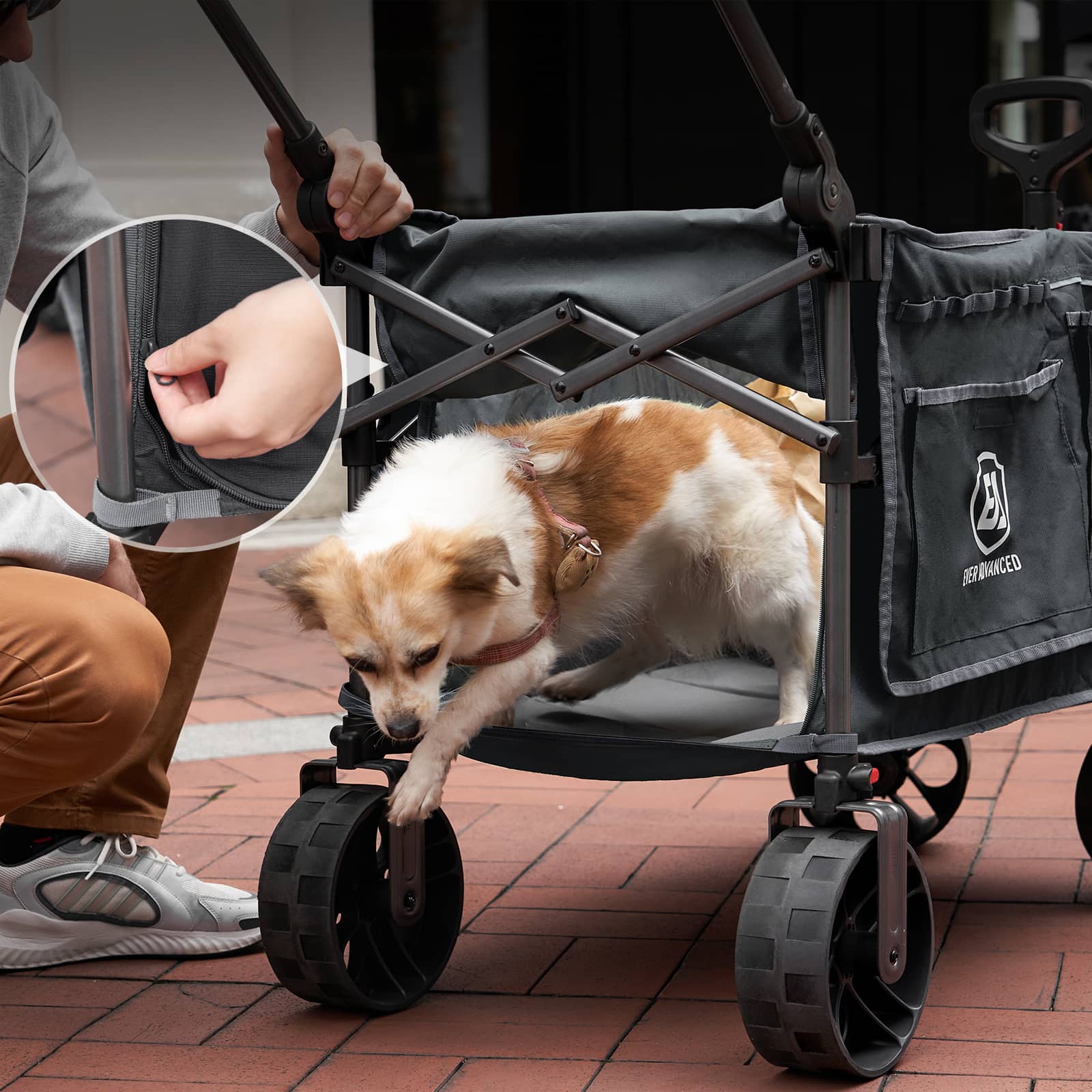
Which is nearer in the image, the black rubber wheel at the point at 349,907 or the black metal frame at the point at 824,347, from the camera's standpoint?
the black metal frame at the point at 824,347

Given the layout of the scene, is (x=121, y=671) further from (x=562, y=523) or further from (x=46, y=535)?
(x=562, y=523)

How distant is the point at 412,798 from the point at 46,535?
2.25ft

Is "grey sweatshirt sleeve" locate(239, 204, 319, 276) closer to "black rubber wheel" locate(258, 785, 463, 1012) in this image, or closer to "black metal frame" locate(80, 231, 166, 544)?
"black metal frame" locate(80, 231, 166, 544)

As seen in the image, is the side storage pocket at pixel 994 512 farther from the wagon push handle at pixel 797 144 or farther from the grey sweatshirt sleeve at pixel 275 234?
the grey sweatshirt sleeve at pixel 275 234

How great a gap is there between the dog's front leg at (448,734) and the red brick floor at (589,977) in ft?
1.19

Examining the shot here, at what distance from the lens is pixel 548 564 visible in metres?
2.54

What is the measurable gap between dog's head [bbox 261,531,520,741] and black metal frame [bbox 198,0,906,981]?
27 centimetres

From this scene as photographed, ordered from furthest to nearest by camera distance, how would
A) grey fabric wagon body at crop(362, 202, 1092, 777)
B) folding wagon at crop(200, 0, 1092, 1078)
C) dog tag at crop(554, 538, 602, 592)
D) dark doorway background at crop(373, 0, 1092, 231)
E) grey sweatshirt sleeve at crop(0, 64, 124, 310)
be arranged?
dark doorway background at crop(373, 0, 1092, 231), grey sweatshirt sleeve at crop(0, 64, 124, 310), dog tag at crop(554, 538, 602, 592), grey fabric wagon body at crop(362, 202, 1092, 777), folding wagon at crop(200, 0, 1092, 1078)

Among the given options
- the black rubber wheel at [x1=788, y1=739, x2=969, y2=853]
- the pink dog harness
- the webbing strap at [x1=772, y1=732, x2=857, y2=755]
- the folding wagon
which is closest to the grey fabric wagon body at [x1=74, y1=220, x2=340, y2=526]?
the folding wagon

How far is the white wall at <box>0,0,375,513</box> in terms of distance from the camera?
7773mm

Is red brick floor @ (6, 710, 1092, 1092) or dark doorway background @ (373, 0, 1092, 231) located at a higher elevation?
dark doorway background @ (373, 0, 1092, 231)

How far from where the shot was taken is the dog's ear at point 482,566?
233cm

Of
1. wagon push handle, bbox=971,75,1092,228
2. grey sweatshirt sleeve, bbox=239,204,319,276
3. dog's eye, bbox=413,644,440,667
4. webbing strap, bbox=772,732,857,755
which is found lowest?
webbing strap, bbox=772,732,857,755

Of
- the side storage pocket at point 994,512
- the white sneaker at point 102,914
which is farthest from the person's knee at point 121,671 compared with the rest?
the side storage pocket at point 994,512
